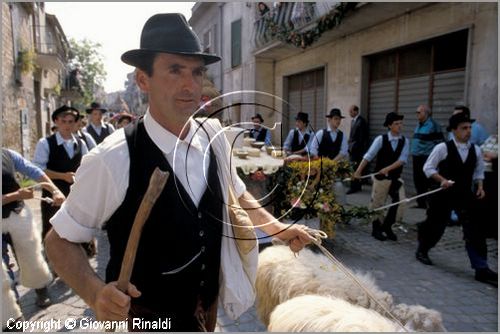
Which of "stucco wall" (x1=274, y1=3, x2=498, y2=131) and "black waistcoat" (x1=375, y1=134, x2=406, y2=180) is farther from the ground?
"stucco wall" (x1=274, y1=3, x2=498, y2=131)

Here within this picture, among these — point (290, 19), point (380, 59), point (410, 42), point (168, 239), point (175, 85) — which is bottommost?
point (168, 239)

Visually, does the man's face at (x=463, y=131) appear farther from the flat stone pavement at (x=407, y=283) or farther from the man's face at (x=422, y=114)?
the man's face at (x=422, y=114)

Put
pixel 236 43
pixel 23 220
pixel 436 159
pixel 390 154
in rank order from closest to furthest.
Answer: pixel 23 220 → pixel 436 159 → pixel 390 154 → pixel 236 43

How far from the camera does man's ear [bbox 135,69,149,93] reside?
1499mm

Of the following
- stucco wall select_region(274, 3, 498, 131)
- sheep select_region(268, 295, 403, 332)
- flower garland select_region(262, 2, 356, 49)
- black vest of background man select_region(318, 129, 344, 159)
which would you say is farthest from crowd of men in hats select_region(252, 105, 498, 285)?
flower garland select_region(262, 2, 356, 49)

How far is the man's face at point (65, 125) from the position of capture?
447cm

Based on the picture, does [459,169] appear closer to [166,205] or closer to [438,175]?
[438,175]

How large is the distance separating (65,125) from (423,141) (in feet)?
21.7

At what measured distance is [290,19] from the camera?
10.4m

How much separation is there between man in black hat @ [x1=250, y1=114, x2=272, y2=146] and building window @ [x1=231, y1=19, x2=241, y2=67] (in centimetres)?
1255

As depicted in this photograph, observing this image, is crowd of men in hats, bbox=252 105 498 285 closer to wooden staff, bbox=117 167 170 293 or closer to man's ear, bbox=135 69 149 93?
man's ear, bbox=135 69 149 93

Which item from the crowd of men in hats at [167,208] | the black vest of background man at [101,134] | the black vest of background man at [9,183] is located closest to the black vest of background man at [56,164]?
the black vest of background man at [9,183]

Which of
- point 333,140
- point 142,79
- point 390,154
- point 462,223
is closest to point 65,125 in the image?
point 142,79

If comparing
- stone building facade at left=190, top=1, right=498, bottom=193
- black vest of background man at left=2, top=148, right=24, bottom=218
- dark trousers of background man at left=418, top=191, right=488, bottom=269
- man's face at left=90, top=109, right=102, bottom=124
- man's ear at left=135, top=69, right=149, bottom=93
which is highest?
stone building facade at left=190, top=1, right=498, bottom=193
